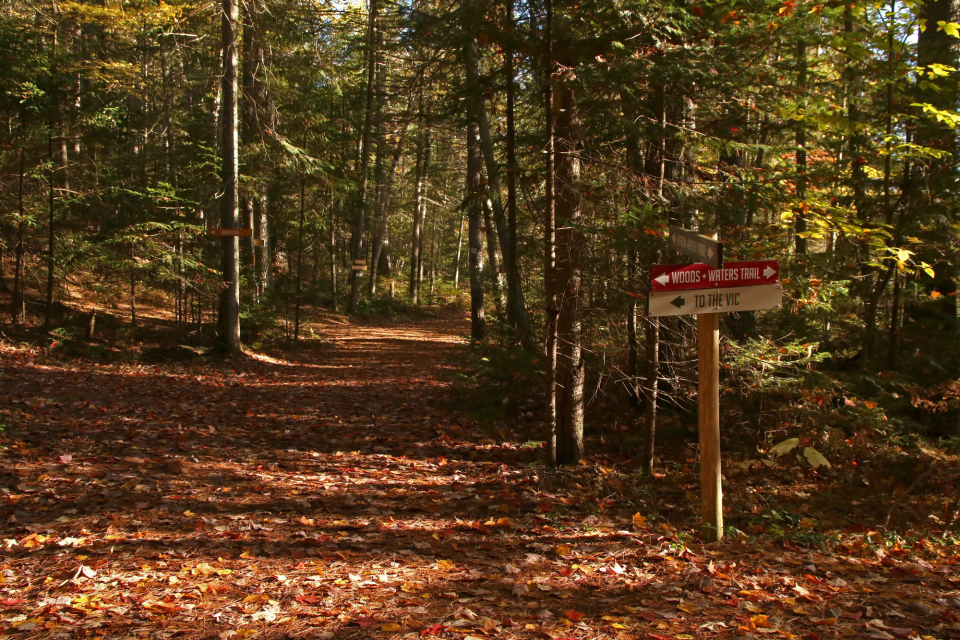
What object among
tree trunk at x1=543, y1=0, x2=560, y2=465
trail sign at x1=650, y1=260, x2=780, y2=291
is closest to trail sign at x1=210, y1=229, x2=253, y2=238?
tree trunk at x1=543, y1=0, x2=560, y2=465

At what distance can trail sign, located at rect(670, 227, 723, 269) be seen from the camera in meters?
4.43

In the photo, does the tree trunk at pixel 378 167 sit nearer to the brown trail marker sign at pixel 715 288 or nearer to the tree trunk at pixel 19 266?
the tree trunk at pixel 19 266

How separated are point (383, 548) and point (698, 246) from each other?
10.9ft

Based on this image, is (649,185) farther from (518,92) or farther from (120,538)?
(120,538)

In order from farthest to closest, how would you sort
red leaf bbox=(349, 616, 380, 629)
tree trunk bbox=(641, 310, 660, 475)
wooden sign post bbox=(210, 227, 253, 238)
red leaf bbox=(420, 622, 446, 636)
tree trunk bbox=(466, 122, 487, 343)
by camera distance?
tree trunk bbox=(466, 122, 487, 343), wooden sign post bbox=(210, 227, 253, 238), tree trunk bbox=(641, 310, 660, 475), red leaf bbox=(349, 616, 380, 629), red leaf bbox=(420, 622, 446, 636)

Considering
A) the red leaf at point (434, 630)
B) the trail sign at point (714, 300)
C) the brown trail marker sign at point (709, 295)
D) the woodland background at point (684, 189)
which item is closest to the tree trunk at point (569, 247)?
the woodland background at point (684, 189)

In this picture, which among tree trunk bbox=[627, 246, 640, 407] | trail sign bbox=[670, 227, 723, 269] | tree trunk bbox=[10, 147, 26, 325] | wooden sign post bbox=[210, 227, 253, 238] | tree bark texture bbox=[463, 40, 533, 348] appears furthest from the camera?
tree trunk bbox=[10, 147, 26, 325]

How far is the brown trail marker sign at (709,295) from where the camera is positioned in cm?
448

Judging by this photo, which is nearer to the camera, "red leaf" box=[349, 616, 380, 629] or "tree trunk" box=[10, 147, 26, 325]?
"red leaf" box=[349, 616, 380, 629]

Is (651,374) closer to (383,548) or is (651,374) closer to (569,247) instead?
(569,247)

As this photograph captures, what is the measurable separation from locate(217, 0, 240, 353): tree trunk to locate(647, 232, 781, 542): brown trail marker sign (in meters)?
11.9

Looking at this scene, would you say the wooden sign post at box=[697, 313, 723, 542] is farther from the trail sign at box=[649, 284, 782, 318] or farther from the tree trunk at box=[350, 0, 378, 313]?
the tree trunk at box=[350, 0, 378, 313]

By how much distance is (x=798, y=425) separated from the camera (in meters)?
7.28

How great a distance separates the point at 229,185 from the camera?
14055mm
